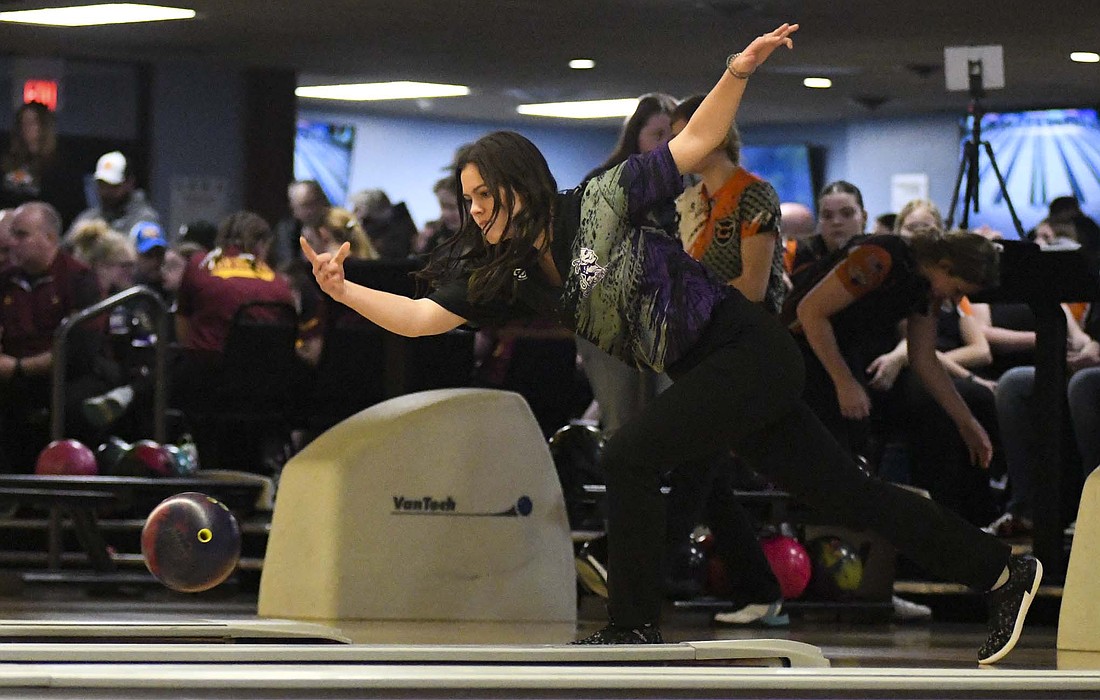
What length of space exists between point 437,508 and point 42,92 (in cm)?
917

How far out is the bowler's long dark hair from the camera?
12.1ft

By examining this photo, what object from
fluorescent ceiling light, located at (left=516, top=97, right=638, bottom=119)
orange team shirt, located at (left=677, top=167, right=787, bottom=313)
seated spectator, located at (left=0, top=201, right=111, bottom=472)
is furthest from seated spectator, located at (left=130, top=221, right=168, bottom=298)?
fluorescent ceiling light, located at (left=516, top=97, right=638, bottom=119)

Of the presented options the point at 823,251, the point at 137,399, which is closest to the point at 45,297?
the point at 137,399

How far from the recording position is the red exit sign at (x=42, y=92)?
42.8 feet

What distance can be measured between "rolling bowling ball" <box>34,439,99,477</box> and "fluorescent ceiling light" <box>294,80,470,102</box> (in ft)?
26.0

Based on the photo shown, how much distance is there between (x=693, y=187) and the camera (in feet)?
16.7

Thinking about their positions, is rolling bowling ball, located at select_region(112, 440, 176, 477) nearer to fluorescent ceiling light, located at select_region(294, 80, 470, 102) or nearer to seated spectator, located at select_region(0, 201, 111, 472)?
seated spectator, located at select_region(0, 201, 111, 472)

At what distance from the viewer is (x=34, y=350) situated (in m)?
7.66

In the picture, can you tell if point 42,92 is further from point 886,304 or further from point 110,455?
point 886,304

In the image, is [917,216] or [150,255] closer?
[917,216]

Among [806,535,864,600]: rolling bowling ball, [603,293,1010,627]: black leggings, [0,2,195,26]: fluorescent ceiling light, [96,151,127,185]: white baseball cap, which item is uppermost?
[0,2,195,26]: fluorescent ceiling light

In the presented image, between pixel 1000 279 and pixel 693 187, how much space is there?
105 cm

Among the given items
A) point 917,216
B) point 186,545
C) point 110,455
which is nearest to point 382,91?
point 917,216

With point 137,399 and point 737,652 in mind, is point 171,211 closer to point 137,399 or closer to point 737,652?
point 137,399
